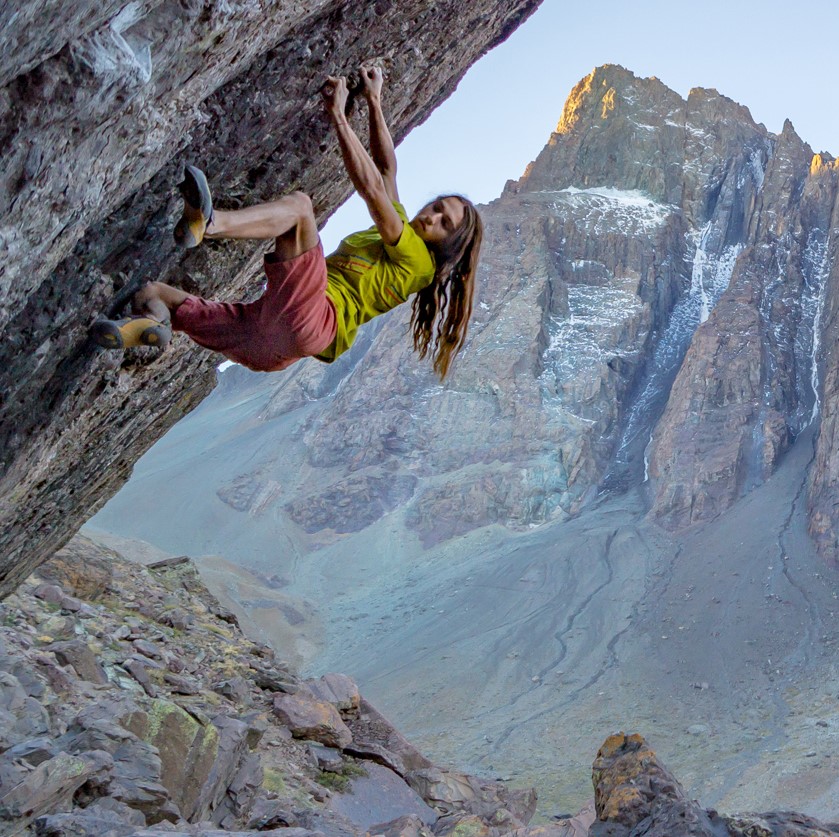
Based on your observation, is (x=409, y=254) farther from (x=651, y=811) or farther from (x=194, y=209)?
(x=651, y=811)

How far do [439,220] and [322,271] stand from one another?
795mm

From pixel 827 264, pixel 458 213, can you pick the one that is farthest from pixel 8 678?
pixel 827 264

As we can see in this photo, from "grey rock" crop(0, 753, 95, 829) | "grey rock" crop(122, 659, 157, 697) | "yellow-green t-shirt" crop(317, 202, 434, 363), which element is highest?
"yellow-green t-shirt" crop(317, 202, 434, 363)

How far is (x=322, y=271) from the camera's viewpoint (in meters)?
4.05

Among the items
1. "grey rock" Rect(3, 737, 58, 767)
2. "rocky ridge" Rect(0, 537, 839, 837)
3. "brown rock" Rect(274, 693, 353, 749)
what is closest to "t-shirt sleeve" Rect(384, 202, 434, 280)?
"rocky ridge" Rect(0, 537, 839, 837)

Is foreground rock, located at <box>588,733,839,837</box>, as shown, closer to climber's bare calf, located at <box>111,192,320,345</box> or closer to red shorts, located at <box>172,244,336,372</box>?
red shorts, located at <box>172,244,336,372</box>

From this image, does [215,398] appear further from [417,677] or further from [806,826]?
[806,826]

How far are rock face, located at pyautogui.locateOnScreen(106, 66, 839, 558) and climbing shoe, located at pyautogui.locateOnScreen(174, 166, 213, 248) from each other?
8190 centimetres

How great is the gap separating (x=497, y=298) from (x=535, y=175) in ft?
91.0

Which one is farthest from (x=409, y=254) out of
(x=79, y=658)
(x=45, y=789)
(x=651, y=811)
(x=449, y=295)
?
(x=79, y=658)

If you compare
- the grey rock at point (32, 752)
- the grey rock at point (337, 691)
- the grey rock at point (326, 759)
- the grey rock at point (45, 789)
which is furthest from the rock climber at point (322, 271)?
the grey rock at point (337, 691)

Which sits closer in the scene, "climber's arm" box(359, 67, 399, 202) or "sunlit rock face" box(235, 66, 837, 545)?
"climber's arm" box(359, 67, 399, 202)

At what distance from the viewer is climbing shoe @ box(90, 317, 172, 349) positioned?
3961 millimetres

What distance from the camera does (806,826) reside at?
7.70 m
